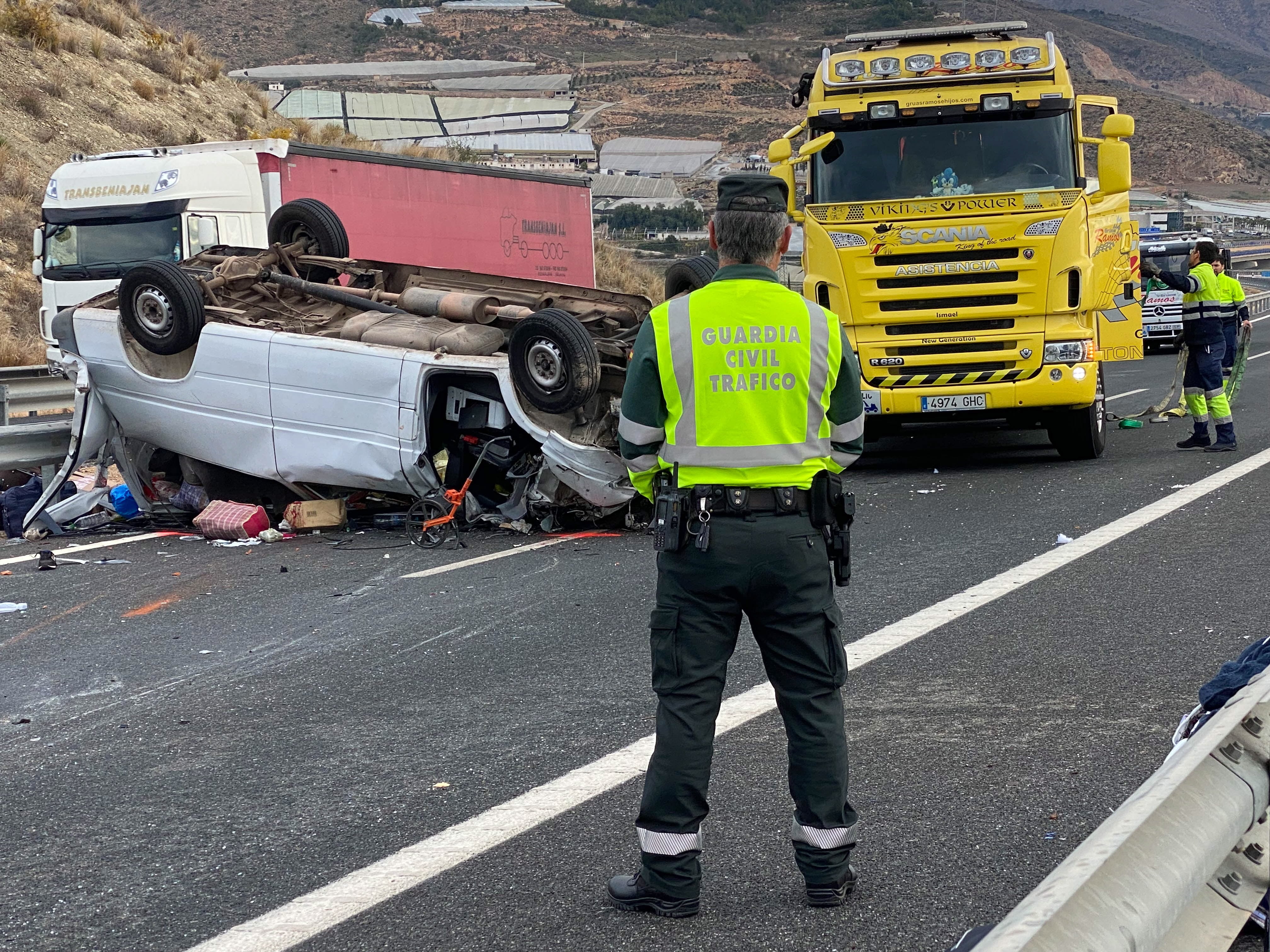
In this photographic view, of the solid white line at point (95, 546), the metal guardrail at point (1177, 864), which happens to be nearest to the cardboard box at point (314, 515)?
the solid white line at point (95, 546)

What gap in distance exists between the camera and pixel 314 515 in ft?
33.6

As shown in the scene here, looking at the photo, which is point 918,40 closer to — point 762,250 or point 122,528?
point 122,528

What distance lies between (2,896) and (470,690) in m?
2.28

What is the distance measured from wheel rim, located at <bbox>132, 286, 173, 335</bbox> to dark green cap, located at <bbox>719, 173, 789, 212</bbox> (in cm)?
752

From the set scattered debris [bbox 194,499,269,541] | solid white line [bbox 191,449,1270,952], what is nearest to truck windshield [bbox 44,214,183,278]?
scattered debris [bbox 194,499,269,541]

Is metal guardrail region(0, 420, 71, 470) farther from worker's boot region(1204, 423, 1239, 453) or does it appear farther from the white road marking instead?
worker's boot region(1204, 423, 1239, 453)

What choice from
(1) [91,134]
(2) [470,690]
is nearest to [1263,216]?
(1) [91,134]

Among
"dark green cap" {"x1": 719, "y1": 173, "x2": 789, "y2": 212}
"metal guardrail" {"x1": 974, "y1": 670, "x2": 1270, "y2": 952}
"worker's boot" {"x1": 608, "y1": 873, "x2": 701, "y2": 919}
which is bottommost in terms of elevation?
"worker's boot" {"x1": 608, "y1": 873, "x2": 701, "y2": 919}

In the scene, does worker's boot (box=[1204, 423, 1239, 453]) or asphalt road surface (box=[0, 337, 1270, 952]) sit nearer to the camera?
asphalt road surface (box=[0, 337, 1270, 952])

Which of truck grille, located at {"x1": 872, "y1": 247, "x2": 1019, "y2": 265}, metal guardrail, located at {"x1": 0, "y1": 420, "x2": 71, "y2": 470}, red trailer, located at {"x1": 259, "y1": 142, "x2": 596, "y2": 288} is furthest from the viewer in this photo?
red trailer, located at {"x1": 259, "y1": 142, "x2": 596, "y2": 288}

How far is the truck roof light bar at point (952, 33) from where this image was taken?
12.6 metres

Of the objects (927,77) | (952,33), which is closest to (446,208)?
(952,33)

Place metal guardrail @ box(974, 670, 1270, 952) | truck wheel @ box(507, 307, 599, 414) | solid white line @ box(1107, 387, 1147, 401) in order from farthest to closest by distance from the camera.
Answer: solid white line @ box(1107, 387, 1147, 401) < truck wheel @ box(507, 307, 599, 414) < metal guardrail @ box(974, 670, 1270, 952)

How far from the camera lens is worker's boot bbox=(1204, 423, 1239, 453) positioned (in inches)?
481
